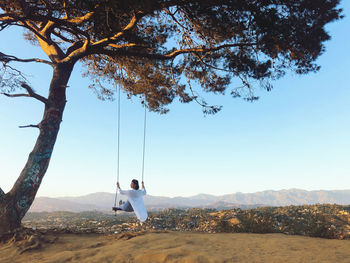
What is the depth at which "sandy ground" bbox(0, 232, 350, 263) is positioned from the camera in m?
4.23

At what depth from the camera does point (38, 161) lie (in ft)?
27.2

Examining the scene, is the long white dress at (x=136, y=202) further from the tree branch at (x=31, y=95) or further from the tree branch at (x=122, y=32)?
the tree branch at (x=122, y=32)

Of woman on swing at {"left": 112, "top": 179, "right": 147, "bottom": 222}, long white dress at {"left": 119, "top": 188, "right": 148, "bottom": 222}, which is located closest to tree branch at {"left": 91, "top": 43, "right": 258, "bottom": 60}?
woman on swing at {"left": 112, "top": 179, "right": 147, "bottom": 222}

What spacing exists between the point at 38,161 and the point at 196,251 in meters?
6.28

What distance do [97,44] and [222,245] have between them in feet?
25.6

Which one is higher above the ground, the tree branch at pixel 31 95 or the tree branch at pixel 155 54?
the tree branch at pixel 155 54

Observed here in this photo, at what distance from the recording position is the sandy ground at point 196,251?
13.9 feet

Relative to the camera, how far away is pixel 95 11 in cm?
772

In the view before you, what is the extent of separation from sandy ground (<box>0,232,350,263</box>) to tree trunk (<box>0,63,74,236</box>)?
1491 mm

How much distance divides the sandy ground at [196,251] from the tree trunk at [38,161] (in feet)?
4.89

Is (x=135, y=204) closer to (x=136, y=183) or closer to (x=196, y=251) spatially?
(x=136, y=183)

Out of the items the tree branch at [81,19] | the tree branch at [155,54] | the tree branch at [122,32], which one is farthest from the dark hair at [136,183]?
the tree branch at [81,19]

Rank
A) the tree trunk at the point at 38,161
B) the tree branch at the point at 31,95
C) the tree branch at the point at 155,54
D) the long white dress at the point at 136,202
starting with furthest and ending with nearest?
the tree branch at the point at 155,54, the tree branch at the point at 31,95, the long white dress at the point at 136,202, the tree trunk at the point at 38,161

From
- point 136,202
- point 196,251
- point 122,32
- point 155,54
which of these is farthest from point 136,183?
point 122,32
